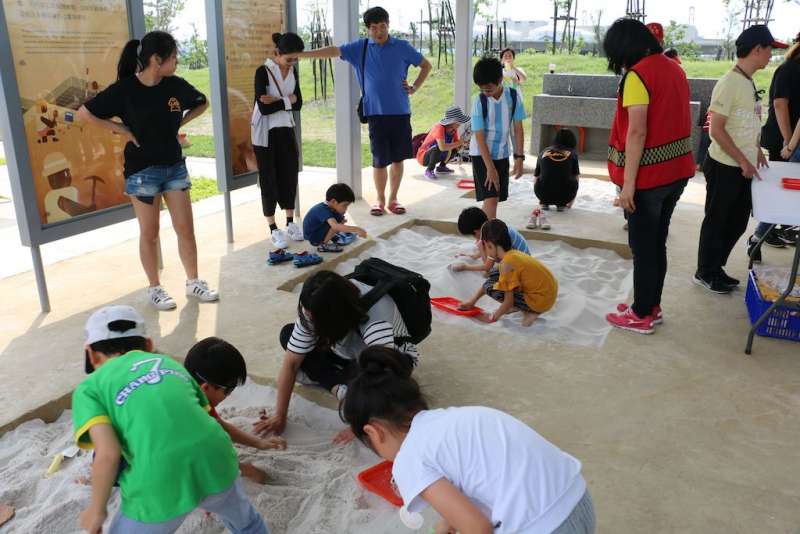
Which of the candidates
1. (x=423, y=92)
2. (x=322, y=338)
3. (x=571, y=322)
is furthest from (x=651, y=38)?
(x=423, y=92)

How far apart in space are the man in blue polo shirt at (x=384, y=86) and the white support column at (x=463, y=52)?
11.0 feet

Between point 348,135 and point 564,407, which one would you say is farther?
point 348,135

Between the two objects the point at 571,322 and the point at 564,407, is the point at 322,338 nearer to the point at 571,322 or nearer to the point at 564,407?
the point at 564,407

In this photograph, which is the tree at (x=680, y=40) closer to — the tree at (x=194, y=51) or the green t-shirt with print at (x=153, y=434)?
the tree at (x=194, y=51)

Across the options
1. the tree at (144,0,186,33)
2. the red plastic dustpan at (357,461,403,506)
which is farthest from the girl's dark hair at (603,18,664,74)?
the tree at (144,0,186,33)

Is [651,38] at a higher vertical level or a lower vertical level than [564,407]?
higher

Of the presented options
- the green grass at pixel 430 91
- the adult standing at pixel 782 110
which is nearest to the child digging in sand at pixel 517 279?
the adult standing at pixel 782 110

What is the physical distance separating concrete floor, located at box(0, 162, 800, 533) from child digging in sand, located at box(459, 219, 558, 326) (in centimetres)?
27

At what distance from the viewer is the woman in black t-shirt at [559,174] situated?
571cm

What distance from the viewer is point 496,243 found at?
3502mm

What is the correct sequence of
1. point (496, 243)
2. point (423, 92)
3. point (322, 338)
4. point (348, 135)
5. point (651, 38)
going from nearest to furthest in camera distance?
point (322, 338) → point (651, 38) → point (496, 243) → point (348, 135) → point (423, 92)

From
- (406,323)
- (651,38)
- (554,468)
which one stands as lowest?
(406,323)

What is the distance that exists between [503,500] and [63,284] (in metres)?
3.65

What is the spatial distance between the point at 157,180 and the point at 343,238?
1632 millimetres
